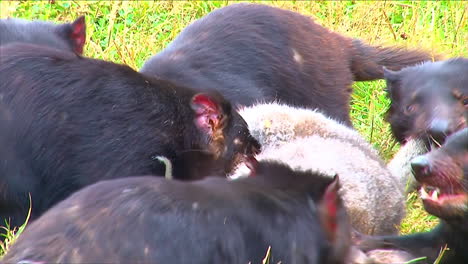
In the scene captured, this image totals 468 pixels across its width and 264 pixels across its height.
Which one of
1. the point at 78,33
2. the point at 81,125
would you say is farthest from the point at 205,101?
the point at 78,33

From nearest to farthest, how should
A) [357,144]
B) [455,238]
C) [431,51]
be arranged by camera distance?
[455,238] < [357,144] < [431,51]

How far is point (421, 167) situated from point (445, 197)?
0.48ft

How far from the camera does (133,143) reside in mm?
3836

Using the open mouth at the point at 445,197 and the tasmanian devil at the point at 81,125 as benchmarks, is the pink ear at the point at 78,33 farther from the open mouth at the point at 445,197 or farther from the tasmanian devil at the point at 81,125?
the open mouth at the point at 445,197

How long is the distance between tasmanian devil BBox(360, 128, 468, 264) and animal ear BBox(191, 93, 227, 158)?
0.92 metres

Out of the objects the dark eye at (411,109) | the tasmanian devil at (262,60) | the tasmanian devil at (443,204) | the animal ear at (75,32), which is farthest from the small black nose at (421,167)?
the animal ear at (75,32)

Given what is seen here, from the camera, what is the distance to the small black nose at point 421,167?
353 cm

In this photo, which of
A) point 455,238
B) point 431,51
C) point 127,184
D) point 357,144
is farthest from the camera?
point 431,51

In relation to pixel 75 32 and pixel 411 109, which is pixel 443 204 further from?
pixel 75 32

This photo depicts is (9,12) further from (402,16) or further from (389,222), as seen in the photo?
(389,222)

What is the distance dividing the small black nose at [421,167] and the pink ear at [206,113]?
942 mm

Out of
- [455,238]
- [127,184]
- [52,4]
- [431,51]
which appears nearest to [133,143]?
[127,184]

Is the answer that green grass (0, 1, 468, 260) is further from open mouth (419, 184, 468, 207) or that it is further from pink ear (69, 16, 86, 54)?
open mouth (419, 184, 468, 207)

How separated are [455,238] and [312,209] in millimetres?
993
